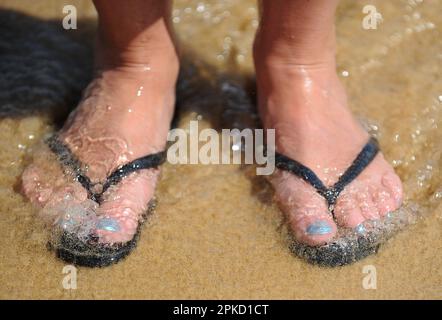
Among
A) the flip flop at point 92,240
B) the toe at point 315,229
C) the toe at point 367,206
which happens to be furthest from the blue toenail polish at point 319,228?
the flip flop at point 92,240

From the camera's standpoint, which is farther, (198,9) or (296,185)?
(198,9)

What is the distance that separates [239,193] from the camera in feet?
5.80

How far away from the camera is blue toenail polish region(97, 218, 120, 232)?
1575 millimetres

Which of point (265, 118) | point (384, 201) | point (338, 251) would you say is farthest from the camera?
point (265, 118)

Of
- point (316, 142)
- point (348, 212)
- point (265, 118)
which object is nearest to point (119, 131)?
point (265, 118)

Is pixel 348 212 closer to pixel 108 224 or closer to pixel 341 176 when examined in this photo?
pixel 341 176

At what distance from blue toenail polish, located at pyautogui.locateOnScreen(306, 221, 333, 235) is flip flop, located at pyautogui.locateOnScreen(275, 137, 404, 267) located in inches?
1.2

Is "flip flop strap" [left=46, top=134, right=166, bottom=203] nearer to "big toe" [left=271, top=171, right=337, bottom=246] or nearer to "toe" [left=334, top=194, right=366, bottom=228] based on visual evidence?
"big toe" [left=271, top=171, right=337, bottom=246]

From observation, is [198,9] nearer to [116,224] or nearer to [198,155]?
[198,155]

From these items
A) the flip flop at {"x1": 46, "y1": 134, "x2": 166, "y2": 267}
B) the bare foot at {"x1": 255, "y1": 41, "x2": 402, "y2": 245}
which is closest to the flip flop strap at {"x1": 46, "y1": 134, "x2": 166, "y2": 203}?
the flip flop at {"x1": 46, "y1": 134, "x2": 166, "y2": 267}

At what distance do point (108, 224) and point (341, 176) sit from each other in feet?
2.02

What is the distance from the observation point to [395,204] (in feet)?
5.51
